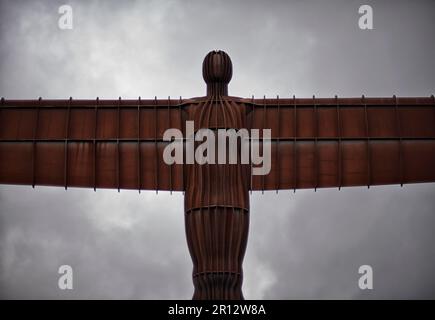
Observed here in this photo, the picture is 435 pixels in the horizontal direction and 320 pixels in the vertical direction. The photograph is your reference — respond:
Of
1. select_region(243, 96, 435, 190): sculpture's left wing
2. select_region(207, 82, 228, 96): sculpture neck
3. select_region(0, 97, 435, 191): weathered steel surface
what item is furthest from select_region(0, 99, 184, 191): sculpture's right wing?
select_region(243, 96, 435, 190): sculpture's left wing

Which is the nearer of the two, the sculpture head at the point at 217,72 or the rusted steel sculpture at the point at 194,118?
the sculpture head at the point at 217,72

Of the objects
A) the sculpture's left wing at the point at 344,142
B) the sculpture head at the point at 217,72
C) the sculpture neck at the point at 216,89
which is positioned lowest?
the sculpture's left wing at the point at 344,142

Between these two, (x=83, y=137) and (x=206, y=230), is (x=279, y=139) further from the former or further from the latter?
(x=83, y=137)

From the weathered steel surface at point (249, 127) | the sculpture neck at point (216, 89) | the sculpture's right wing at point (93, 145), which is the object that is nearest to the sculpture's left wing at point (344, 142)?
the weathered steel surface at point (249, 127)

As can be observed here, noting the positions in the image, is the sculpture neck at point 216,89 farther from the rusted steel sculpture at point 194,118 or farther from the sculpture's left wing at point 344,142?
the sculpture's left wing at point 344,142

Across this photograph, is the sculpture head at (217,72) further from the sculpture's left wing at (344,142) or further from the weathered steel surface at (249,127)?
the sculpture's left wing at (344,142)

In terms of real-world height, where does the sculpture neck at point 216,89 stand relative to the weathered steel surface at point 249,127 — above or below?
above

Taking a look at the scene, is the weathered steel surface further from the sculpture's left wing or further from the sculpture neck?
the sculpture neck

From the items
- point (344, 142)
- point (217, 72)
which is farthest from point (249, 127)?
point (344, 142)

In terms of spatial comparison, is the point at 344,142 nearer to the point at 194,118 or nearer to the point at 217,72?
the point at 217,72
